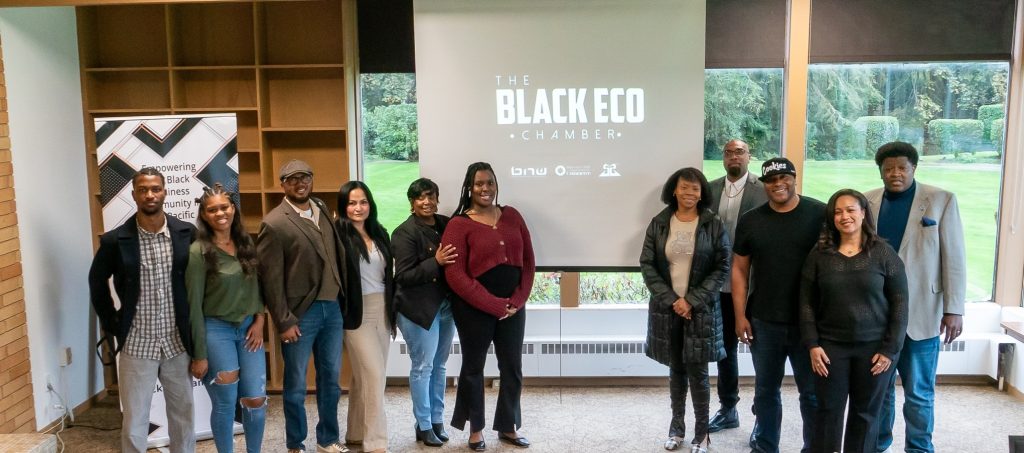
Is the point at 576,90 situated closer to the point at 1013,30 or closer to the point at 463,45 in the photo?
the point at 463,45

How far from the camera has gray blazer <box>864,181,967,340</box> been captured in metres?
3.42


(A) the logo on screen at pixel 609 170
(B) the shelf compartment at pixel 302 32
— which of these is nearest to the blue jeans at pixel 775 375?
(A) the logo on screen at pixel 609 170

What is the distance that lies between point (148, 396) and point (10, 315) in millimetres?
1291

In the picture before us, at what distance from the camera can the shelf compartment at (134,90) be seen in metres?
4.80

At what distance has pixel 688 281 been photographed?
3.65 metres

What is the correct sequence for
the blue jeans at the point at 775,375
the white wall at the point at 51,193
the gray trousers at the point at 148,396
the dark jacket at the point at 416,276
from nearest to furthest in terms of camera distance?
the gray trousers at the point at 148,396, the blue jeans at the point at 775,375, the dark jacket at the point at 416,276, the white wall at the point at 51,193

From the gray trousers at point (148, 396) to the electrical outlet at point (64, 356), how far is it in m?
1.39

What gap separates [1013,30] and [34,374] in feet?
19.7

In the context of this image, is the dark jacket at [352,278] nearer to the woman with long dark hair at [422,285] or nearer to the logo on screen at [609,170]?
the woman with long dark hair at [422,285]

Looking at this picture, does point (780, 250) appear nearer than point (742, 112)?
Yes

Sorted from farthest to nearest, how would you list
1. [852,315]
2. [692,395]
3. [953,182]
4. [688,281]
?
[953,182], [692,395], [688,281], [852,315]

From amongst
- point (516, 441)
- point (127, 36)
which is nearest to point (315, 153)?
point (127, 36)

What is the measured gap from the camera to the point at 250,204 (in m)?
4.89

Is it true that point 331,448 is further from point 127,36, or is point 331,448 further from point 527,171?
point 127,36
